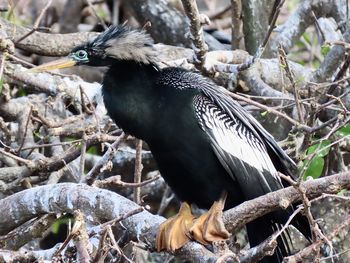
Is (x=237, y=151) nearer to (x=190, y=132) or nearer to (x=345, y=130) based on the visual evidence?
(x=190, y=132)

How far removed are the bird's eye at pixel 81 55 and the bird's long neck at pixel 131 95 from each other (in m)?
0.12

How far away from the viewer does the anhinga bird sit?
381cm

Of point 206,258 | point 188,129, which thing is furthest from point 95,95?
point 206,258

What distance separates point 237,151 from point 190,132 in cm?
24

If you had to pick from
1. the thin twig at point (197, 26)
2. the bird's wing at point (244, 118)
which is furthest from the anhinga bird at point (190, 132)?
the thin twig at point (197, 26)

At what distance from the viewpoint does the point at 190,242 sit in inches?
142

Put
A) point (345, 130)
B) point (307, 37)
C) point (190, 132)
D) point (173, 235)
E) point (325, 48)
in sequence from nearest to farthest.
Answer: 1. point (173, 235)
2. point (190, 132)
3. point (345, 130)
4. point (325, 48)
5. point (307, 37)

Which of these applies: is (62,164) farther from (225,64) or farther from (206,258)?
(206,258)

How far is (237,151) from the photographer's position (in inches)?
154

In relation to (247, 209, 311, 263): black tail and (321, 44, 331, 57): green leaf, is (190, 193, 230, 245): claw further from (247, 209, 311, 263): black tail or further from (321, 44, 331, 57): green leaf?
(321, 44, 331, 57): green leaf

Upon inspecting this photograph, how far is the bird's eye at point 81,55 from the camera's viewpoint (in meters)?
4.02

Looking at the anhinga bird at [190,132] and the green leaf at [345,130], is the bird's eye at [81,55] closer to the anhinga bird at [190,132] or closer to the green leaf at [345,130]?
the anhinga bird at [190,132]

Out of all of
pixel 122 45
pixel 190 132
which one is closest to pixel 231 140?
pixel 190 132

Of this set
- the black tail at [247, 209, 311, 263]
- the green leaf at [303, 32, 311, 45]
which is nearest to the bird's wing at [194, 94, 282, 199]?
the black tail at [247, 209, 311, 263]
